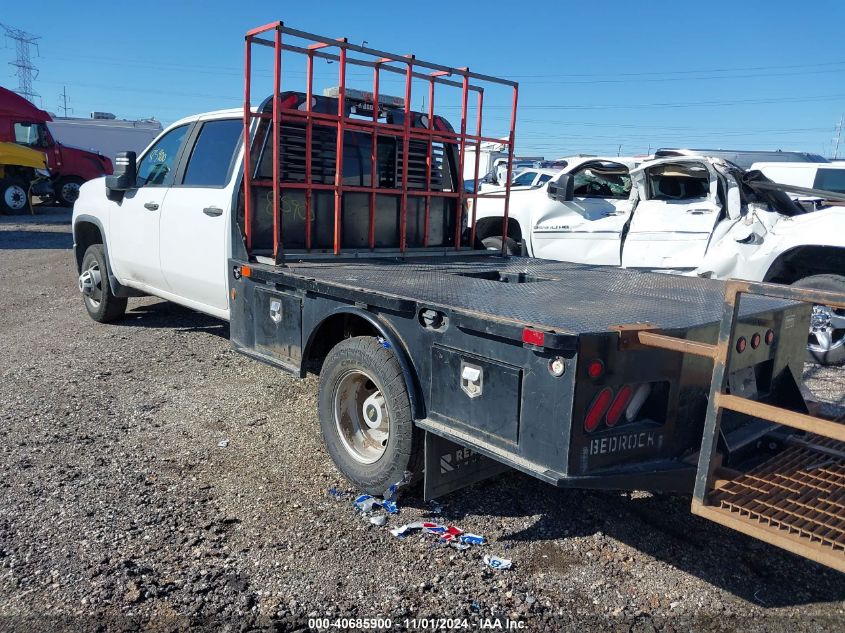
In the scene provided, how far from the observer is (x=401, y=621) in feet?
9.41

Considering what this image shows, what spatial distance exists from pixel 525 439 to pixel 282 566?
4.00 feet

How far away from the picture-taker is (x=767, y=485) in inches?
116

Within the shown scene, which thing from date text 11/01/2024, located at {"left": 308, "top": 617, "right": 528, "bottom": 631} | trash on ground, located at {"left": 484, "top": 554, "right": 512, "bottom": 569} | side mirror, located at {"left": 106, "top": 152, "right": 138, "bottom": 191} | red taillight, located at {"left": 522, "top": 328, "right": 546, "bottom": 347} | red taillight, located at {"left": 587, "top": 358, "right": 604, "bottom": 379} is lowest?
date text 11/01/2024, located at {"left": 308, "top": 617, "right": 528, "bottom": 631}

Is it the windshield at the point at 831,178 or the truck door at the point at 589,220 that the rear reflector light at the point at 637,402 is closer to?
the truck door at the point at 589,220

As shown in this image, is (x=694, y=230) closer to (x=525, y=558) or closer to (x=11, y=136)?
(x=525, y=558)

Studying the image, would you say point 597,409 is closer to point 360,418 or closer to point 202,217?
point 360,418

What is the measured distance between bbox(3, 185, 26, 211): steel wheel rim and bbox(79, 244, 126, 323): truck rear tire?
16.4m

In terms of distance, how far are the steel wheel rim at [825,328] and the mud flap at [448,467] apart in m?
3.94

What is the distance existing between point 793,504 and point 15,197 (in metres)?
23.5

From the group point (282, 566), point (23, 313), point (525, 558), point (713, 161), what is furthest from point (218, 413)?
point (713, 161)

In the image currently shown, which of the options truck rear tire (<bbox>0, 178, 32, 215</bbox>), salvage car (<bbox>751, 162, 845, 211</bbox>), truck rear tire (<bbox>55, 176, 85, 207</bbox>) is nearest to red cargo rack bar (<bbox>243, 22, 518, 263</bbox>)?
salvage car (<bbox>751, 162, 845, 211</bbox>)

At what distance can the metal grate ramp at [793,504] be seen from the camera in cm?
252

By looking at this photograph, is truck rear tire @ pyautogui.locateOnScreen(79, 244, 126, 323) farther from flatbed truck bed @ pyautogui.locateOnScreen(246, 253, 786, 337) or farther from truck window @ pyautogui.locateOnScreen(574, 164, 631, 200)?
→ truck window @ pyautogui.locateOnScreen(574, 164, 631, 200)

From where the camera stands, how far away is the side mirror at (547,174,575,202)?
845cm
